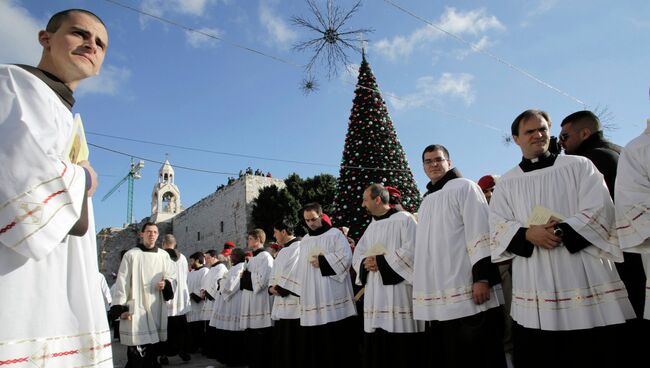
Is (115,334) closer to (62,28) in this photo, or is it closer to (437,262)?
(437,262)

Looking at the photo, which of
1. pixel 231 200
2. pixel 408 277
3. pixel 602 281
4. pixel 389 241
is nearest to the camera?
pixel 602 281

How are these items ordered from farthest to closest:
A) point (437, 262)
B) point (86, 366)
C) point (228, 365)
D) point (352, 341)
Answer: point (228, 365) → point (352, 341) → point (437, 262) → point (86, 366)

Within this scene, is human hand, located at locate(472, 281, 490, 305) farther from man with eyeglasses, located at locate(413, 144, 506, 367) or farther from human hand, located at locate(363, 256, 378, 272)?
human hand, located at locate(363, 256, 378, 272)

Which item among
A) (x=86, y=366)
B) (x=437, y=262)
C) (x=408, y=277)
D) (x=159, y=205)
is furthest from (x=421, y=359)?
(x=159, y=205)

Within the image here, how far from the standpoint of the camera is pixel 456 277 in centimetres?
378

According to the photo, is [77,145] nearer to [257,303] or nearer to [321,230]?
[321,230]

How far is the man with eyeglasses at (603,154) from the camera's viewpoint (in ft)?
10.9

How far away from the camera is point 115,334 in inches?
517

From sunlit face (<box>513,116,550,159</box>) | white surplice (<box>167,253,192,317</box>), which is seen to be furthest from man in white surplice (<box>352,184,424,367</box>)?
white surplice (<box>167,253,192,317</box>)

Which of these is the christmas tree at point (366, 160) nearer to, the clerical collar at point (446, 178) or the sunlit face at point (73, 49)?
the clerical collar at point (446, 178)

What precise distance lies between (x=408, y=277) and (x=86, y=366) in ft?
11.2

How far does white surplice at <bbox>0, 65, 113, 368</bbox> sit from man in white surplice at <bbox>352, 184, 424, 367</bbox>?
3265 millimetres

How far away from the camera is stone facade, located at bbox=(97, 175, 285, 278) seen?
33156 mm

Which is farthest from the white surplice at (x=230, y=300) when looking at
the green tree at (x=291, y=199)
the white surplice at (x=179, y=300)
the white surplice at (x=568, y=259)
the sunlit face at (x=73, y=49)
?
the green tree at (x=291, y=199)
